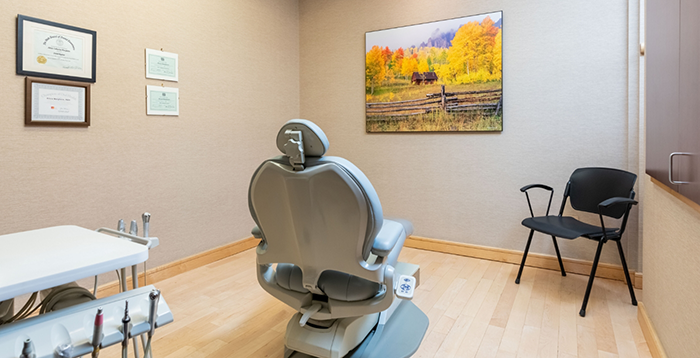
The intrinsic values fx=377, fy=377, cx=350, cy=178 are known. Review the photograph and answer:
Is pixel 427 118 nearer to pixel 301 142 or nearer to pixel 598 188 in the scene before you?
pixel 598 188

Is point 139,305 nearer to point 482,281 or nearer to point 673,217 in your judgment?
point 673,217

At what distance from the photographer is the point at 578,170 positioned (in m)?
2.79

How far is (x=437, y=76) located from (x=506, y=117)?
72 centimetres

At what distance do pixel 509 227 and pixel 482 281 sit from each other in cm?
66

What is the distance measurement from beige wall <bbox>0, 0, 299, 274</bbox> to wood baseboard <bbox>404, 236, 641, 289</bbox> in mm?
1773

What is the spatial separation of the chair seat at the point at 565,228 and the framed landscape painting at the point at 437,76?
90cm

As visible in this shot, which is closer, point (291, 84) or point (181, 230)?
point (181, 230)

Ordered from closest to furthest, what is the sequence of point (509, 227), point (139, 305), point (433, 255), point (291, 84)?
point (139, 305), point (509, 227), point (433, 255), point (291, 84)

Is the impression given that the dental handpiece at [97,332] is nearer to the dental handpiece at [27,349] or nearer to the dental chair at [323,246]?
the dental handpiece at [27,349]

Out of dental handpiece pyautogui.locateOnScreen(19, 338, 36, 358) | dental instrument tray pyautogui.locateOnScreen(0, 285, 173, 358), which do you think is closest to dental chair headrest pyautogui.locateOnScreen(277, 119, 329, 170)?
dental instrument tray pyautogui.locateOnScreen(0, 285, 173, 358)

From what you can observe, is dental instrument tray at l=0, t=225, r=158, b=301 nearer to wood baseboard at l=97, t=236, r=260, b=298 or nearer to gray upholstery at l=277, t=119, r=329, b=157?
gray upholstery at l=277, t=119, r=329, b=157

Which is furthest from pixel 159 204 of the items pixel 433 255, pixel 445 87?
pixel 445 87

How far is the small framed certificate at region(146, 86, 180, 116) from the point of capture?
2727mm

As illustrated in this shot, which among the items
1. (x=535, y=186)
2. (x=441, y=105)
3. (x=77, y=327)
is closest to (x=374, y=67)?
(x=441, y=105)
